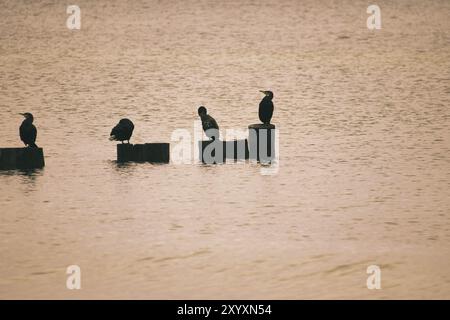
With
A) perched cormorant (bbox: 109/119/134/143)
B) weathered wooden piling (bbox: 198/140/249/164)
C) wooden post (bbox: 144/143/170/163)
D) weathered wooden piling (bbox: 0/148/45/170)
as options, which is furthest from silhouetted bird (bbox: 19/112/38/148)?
weathered wooden piling (bbox: 198/140/249/164)

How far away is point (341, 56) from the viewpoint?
48.1m

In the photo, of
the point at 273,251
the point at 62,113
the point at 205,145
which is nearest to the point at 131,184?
the point at 205,145

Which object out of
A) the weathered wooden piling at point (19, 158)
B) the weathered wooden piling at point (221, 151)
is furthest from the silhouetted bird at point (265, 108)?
the weathered wooden piling at point (19, 158)

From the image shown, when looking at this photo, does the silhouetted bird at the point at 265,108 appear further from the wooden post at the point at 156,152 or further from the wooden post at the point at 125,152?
the wooden post at the point at 125,152

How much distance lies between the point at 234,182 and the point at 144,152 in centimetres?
215

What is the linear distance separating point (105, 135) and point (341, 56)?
78.0 ft

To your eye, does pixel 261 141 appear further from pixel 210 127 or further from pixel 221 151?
pixel 210 127

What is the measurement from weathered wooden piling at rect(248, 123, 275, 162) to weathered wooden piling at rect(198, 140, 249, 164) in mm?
141

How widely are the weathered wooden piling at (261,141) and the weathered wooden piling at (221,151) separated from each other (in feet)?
0.46

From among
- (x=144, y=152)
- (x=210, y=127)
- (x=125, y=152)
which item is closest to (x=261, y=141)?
(x=210, y=127)

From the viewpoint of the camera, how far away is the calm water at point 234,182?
42.8ft

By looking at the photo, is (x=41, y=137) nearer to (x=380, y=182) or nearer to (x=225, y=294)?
(x=380, y=182)

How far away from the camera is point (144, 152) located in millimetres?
20375

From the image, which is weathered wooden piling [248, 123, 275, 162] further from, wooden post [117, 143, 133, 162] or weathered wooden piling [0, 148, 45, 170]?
weathered wooden piling [0, 148, 45, 170]
